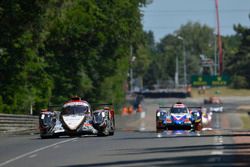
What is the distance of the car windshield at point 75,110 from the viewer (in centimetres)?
3747

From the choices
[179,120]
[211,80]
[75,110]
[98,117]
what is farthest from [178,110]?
[211,80]

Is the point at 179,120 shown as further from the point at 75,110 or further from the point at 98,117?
the point at 75,110

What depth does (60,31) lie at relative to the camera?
70.9 m

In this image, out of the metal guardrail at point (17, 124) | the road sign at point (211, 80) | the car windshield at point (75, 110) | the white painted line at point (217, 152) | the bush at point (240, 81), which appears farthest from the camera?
the bush at point (240, 81)

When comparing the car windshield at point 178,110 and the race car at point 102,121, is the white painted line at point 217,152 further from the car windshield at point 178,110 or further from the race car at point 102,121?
the car windshield at point 178,110

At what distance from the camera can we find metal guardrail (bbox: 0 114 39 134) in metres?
48.9

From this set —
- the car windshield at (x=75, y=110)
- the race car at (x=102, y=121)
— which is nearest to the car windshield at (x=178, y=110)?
the race car at (x=102, y=121)

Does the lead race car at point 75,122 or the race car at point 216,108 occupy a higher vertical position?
the race car at point 216,108

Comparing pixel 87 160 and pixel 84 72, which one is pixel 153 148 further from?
pixel 84 72

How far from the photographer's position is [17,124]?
52438 millimetres

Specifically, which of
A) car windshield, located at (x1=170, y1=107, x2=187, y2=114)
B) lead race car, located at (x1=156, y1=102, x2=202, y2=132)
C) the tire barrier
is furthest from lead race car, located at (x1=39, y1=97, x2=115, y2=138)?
the tire barrier

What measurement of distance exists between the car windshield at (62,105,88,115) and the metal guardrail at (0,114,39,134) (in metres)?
10.6

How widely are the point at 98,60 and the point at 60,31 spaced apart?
402 inches

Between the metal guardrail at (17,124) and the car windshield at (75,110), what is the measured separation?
34.8 ft
